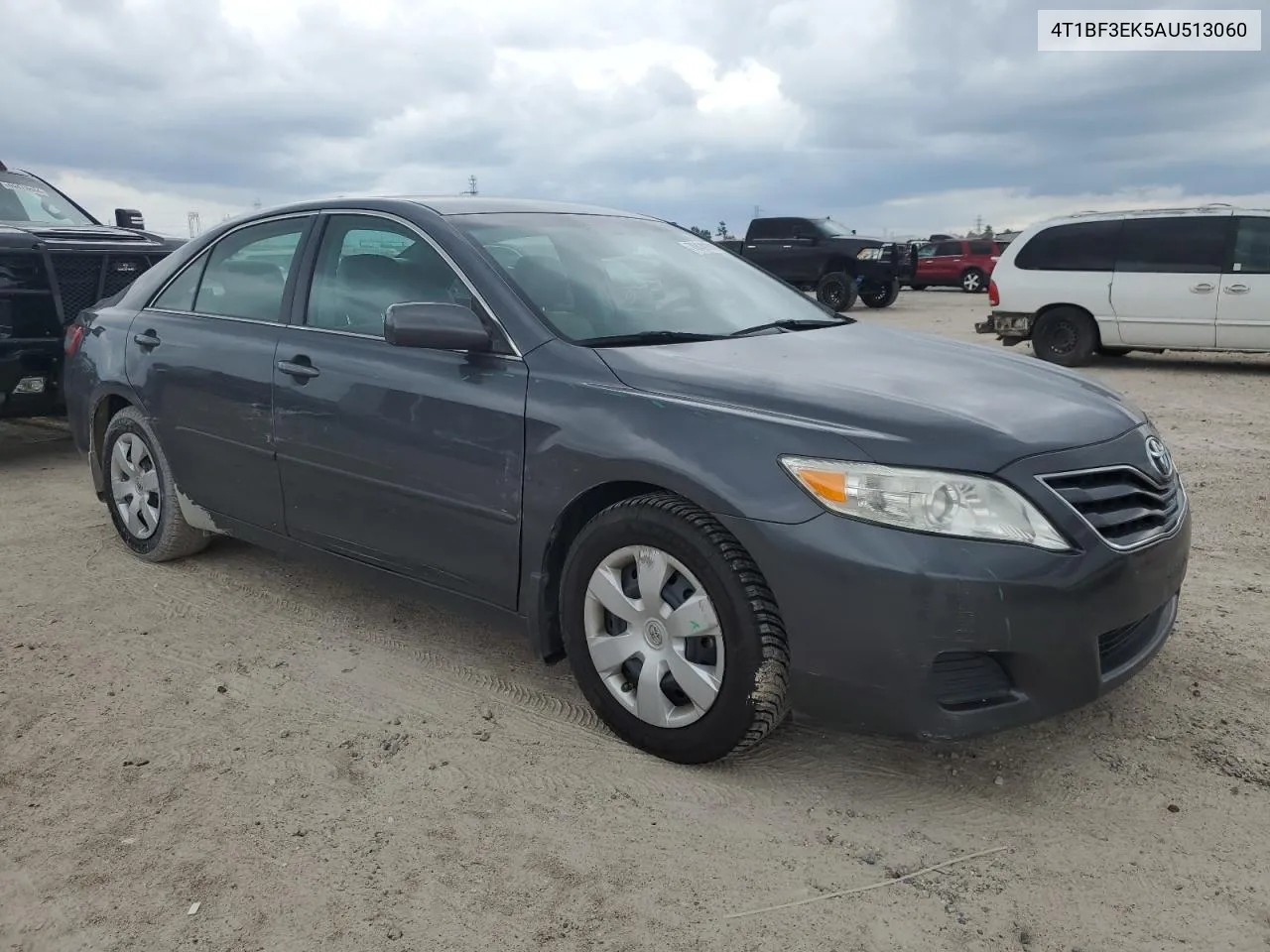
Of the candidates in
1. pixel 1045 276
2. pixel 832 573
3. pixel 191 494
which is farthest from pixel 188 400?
pixel 1045 276

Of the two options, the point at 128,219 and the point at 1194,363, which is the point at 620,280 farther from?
the point at 1194,363

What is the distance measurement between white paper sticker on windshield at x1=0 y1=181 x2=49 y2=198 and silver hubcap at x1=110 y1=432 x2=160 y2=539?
4735 millimetres

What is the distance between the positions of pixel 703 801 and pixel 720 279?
6.58ft

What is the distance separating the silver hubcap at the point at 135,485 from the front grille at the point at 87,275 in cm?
275

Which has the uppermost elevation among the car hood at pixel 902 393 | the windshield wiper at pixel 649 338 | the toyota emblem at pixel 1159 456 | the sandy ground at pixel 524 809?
the windshield wiper at pixel 649 338

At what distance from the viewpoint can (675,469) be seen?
283cm

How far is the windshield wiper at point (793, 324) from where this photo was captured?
366cm

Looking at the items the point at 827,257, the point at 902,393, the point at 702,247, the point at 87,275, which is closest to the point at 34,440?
the point at 87,275

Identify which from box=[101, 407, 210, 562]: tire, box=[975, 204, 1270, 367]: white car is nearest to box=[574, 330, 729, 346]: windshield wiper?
box=[101, 407, 210, 562]: tire

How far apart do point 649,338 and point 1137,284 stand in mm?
9856

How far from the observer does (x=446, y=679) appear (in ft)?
11.9

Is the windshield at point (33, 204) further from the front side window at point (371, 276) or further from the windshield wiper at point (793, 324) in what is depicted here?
the windshield wiper at point (793, 324)

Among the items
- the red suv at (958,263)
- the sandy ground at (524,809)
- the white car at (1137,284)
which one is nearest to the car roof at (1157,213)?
the white car at (1137,284)

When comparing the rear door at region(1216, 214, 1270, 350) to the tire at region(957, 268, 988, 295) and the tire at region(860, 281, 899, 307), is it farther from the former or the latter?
the tire at region(957, 268, 988, 295)
